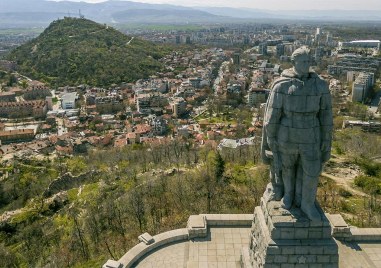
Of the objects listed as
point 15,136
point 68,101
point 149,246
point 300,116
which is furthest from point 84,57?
point 300,116

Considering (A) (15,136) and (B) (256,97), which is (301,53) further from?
(B) (256,97)

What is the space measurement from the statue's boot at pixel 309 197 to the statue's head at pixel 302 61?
2298mm

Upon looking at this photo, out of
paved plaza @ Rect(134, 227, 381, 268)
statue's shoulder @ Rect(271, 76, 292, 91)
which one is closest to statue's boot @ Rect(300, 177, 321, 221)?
statue's shoulder @ Rect(271, 76, 292, 91)

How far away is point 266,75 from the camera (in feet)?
255

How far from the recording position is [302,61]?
768cm

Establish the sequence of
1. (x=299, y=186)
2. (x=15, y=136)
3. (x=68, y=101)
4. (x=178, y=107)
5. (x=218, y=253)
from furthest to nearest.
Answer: (x=68, y=101)
(x=178, y=107)
(x=15, y=136)
(x=218, y=253)
(x=299, y=186)

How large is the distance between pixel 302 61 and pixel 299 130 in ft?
4.66

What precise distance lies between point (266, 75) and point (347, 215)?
65163 mm

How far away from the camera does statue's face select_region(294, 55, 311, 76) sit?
767 centimetres

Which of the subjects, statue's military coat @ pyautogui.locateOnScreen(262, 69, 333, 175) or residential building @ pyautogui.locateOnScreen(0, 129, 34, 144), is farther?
residential building @ pyautogui.locateOnScreen(0, 129, 34, 144)

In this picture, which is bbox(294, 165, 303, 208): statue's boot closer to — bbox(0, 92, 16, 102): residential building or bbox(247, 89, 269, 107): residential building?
bbox(247, 89, 269, 107): residential building

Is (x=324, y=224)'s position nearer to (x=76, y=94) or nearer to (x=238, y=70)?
(x=76, y=94)

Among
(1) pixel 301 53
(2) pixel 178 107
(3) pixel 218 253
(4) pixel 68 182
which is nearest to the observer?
(1) pixel 301 53

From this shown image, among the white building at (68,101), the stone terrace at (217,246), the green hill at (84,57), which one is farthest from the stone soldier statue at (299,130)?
the green hill at (84,57)
